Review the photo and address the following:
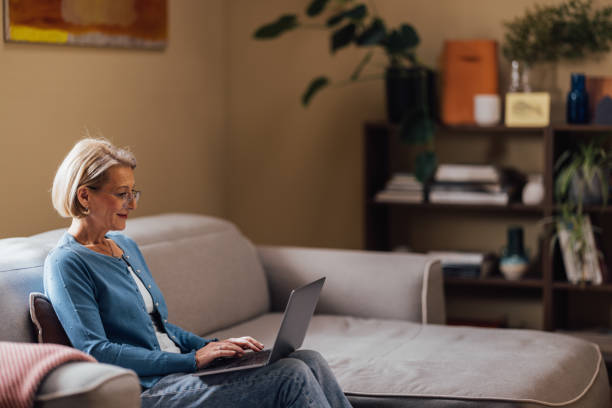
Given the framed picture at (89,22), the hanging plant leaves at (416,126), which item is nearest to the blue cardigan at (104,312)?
the framed picture at (89,22)

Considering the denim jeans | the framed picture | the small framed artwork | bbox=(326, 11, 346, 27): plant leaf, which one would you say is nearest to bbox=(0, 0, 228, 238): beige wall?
the framed picture

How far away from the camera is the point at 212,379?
2.14 m

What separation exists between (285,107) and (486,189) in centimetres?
117

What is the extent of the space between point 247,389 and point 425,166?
194cm

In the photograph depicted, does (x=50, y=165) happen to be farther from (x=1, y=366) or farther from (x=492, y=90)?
(x=492, y=90)

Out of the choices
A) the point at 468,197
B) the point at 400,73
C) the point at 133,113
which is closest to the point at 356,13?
the point at 400,73

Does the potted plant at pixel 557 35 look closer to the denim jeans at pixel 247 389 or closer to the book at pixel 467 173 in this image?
the book at pixel 467 173

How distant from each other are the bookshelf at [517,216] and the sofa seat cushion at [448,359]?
2.79 feet

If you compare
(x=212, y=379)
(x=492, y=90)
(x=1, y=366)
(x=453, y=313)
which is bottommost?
(x=453, y=313)

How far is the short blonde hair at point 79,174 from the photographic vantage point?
2.19 metres

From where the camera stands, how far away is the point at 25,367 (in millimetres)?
1783

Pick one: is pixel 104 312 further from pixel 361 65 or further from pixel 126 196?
pixel 361 65

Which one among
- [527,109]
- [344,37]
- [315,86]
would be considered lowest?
[527,109]

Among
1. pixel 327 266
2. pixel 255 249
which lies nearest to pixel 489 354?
pixel 327 266
